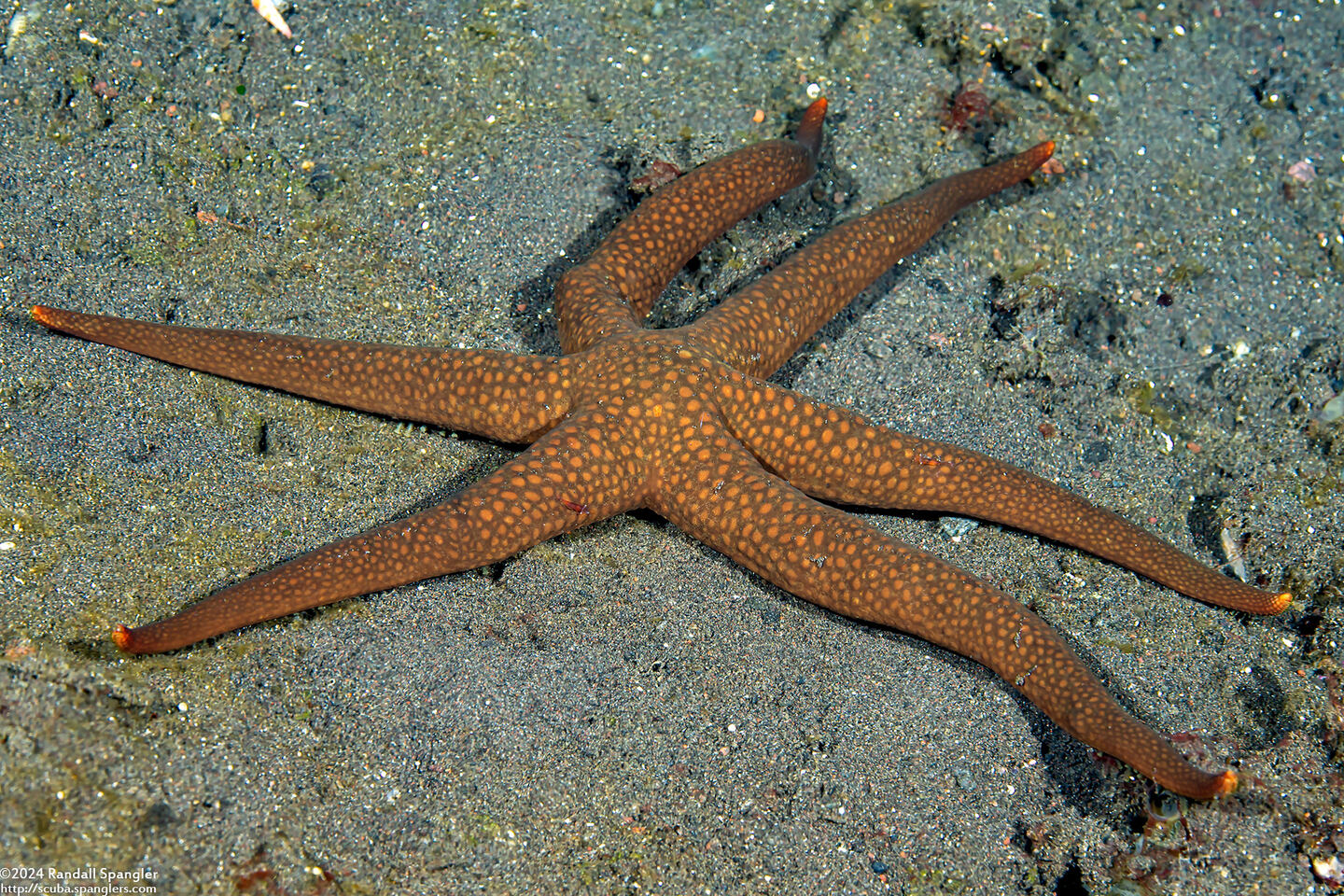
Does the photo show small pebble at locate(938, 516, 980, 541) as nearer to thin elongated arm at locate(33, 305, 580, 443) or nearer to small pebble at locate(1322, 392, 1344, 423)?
thin elongated arm at locate(33, 305, 580, 443)

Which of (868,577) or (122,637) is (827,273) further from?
(122,637)

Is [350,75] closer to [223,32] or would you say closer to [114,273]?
[223,32]

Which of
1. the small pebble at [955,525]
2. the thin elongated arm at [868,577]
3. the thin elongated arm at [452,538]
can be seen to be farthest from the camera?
the small pebble at [955,525]

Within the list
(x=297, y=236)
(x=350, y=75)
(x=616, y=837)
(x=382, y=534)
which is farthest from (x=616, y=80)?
(x=616, y=837)

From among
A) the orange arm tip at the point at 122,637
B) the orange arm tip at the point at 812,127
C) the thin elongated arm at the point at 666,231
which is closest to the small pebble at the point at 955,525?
the thin elongated arm at the point at 666,231

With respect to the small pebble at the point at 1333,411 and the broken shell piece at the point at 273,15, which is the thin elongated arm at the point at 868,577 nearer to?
the small pebble at the point at 1333,411

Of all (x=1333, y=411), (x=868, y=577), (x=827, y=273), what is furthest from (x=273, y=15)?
(x=1333, y=411)
